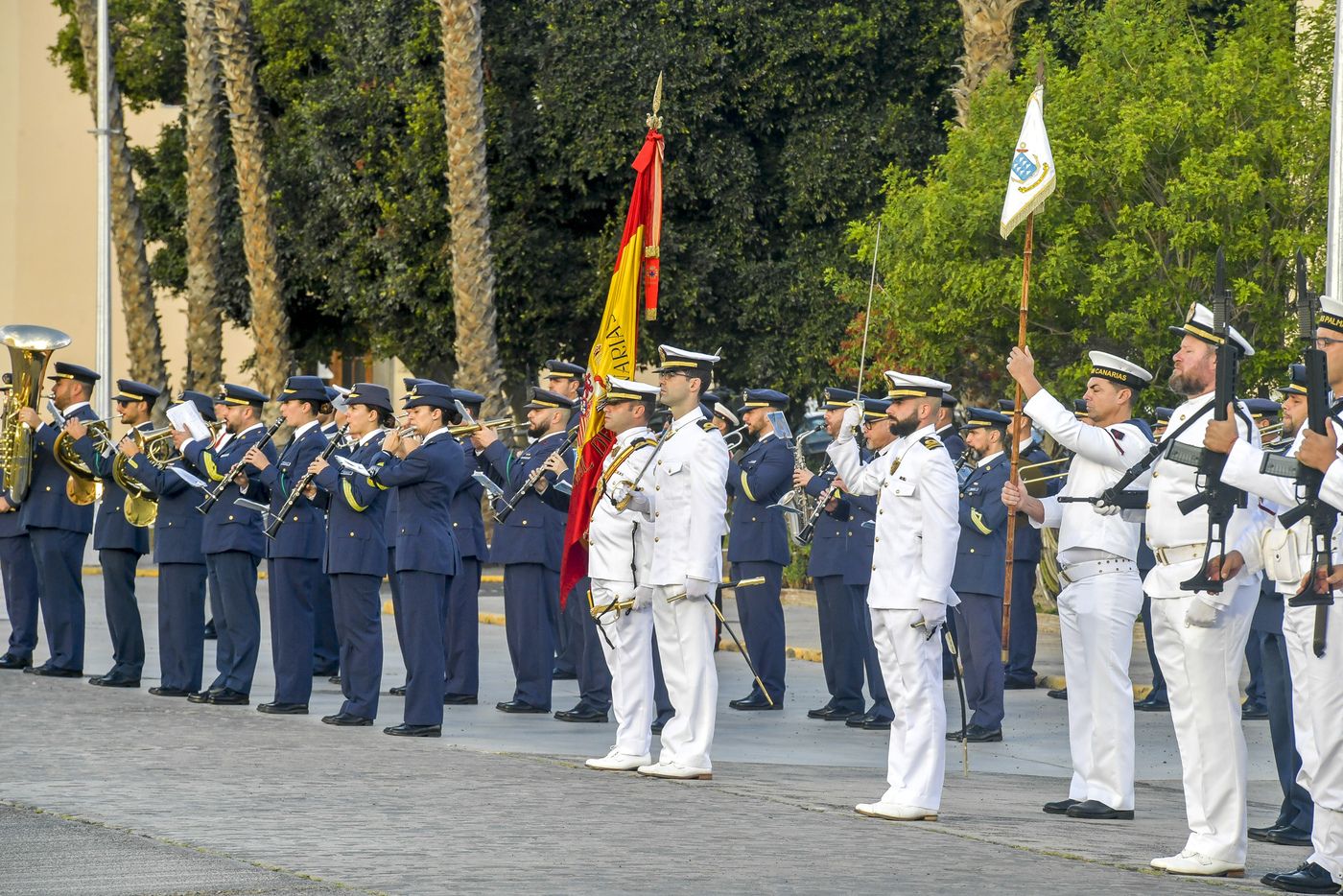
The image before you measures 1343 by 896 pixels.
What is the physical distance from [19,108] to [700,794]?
119ft

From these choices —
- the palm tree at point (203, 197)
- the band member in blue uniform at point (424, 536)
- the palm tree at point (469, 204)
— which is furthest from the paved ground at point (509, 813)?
the palm tree at point (203, 197)

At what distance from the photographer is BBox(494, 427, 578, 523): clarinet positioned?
13383 millimetres

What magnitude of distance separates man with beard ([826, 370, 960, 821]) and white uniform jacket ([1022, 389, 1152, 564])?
0.56 meters

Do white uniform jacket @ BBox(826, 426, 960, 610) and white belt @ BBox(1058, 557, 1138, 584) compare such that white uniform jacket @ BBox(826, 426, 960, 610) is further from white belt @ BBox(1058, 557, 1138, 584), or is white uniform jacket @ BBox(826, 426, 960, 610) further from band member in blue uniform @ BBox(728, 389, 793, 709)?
band member in blue uniform @ BBox(728, 389, 793, 709)

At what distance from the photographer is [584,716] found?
13.0m

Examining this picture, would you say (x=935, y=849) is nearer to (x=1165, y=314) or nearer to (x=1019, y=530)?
(x=1019, y=530)

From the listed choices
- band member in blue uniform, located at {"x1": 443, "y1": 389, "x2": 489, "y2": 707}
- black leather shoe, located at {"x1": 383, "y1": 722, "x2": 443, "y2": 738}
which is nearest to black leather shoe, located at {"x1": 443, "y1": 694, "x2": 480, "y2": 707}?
band member in blue uniform, located at {"x1": 443, "y1": 389, "x2": 489, "y2": 707}

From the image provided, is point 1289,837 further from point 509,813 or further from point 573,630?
point 573,630

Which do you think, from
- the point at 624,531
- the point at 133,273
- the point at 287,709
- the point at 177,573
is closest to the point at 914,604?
the point at 624,531

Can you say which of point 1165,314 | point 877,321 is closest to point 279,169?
point 877,321

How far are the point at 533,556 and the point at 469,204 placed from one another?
1277 centimetres

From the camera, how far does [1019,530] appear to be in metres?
15.2

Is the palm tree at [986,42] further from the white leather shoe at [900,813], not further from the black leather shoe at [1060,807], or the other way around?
the white leather shoe at [900,813]

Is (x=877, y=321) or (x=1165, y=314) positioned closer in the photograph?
(x=1165, y=314)
